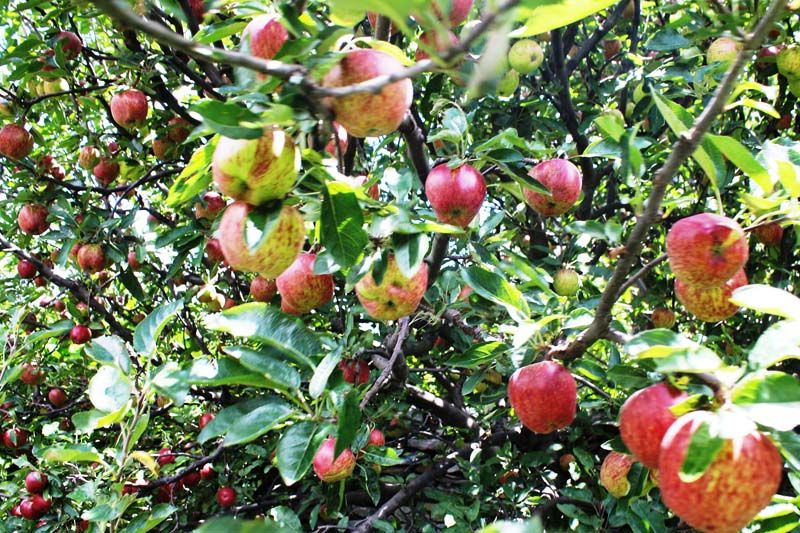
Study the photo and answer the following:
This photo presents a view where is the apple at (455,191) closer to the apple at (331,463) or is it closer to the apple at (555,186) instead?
the apple at (555,186)

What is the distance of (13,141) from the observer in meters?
2.72

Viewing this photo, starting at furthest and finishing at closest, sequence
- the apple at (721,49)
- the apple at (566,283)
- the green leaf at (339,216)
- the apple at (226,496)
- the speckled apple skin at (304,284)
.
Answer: the apple at (226,496) < the apple at (566,283) < the apple at (721,49) < the speckled apple skin at (304,284) < the green leaf at (339,216)

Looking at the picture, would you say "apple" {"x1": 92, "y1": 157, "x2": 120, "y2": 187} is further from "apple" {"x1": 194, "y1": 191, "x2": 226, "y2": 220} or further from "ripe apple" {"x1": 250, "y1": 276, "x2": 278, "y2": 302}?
"ripe apple" {"x1": 250, "y1": 276, "x2": 278, "y2": 302}

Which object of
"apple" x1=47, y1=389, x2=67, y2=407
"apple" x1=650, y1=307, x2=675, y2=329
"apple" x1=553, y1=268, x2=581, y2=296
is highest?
"apple" x1=553, y1=268, x2=581, y2=296

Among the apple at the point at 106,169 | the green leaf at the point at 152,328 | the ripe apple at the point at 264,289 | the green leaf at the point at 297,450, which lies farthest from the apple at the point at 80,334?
the green leaf at the point at 297,450

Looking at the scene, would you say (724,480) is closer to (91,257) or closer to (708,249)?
(708,249)

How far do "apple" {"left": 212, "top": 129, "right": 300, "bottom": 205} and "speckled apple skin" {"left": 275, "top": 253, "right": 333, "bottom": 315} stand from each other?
1.60 ft

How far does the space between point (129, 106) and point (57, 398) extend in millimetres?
1717

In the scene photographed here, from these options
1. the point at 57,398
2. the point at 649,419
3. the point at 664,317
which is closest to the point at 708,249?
the point at 649,419

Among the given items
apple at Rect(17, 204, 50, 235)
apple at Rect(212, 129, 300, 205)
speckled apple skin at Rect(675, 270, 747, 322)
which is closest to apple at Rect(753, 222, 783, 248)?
speckled apple skin at Rect(675, 270, 747, 322)

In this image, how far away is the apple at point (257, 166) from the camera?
905 mm

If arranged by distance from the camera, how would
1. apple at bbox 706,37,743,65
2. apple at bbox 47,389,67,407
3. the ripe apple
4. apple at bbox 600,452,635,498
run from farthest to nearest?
apple at bbox 47,389,67,407 < the ripe apple < apple at bbox 706,37,743,65 < apple at bbox 600,452,635,498

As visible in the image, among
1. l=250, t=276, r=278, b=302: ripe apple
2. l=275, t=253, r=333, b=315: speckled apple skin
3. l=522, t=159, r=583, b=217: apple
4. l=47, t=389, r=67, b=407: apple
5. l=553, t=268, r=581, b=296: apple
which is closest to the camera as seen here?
l=275, t=253, r=333, b=315: speckled apple skin

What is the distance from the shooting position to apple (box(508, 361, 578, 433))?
1313mm
